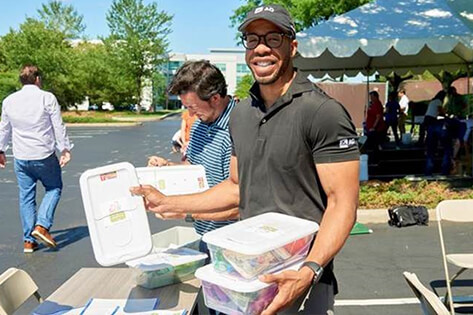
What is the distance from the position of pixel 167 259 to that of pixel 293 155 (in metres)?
1.10

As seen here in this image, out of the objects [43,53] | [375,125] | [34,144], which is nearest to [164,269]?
[34,144]

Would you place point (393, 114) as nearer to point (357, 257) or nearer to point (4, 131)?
point (357, 257)

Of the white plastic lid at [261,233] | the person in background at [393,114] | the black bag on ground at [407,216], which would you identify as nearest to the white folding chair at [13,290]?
the white plastic lid at [261,233]

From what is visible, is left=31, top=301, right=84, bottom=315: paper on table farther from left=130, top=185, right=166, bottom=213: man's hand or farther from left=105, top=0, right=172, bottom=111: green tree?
left=105, top=0, right=172, bottom=111: green tree

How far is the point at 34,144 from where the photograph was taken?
18.2ft

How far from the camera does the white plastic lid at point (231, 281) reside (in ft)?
5.07

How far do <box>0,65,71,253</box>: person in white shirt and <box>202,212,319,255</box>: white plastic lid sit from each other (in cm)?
445

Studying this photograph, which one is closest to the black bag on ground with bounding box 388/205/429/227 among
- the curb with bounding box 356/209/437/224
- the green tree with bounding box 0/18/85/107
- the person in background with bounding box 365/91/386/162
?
the curb with bounding box 356/209/437/224

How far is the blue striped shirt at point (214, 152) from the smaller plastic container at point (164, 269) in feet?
1.10

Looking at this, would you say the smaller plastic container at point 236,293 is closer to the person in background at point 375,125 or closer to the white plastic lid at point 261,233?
the white plastic lid at point 261,233

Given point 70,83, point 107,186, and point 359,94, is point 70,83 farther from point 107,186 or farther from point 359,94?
point 107,186

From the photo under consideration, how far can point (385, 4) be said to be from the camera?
9.95 m

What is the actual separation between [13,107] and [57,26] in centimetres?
5876

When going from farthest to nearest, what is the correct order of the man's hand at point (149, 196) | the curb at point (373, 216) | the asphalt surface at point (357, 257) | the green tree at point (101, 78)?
the green tree at point (101, 78)
the curb at point (373, 216)
the asphalt surface at point (357, 257)
the man's hand at point (149, 196)
